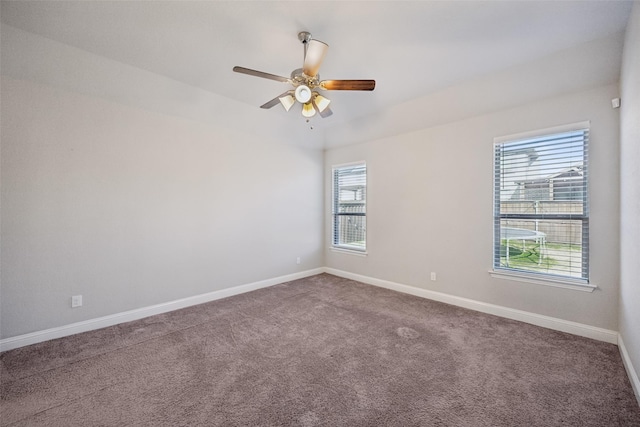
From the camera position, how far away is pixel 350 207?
5090mm

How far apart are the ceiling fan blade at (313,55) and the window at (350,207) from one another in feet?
8.43

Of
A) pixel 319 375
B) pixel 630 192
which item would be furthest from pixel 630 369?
pixel 319 375

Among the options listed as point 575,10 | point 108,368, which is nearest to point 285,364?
point 108,368

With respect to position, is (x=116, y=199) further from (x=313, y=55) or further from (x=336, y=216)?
(x=336, y=216)

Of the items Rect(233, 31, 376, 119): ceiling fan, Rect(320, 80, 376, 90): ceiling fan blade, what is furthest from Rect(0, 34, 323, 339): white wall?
Rect(320, 80, 376, 90): ceiling fan blade

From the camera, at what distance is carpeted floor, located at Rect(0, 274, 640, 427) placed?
5.52 ft

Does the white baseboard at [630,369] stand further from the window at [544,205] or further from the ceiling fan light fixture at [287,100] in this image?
the ceiling fan light fixture at [287,100]

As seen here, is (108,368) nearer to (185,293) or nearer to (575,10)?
(185,293)

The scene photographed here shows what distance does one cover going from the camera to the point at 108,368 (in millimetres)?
2184

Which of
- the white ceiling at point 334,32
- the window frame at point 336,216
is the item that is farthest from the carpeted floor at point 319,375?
the white ceiling at point 334,32

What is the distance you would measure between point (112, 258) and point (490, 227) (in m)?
4.55

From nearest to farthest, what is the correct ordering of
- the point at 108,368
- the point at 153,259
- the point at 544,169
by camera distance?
the point at 108,368 → the point at 544,169 → the point at 153,259

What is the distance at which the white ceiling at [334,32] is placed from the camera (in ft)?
6.65

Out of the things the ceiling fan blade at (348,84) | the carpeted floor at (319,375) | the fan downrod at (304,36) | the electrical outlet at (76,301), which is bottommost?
the carpeted floor at (319,375)
